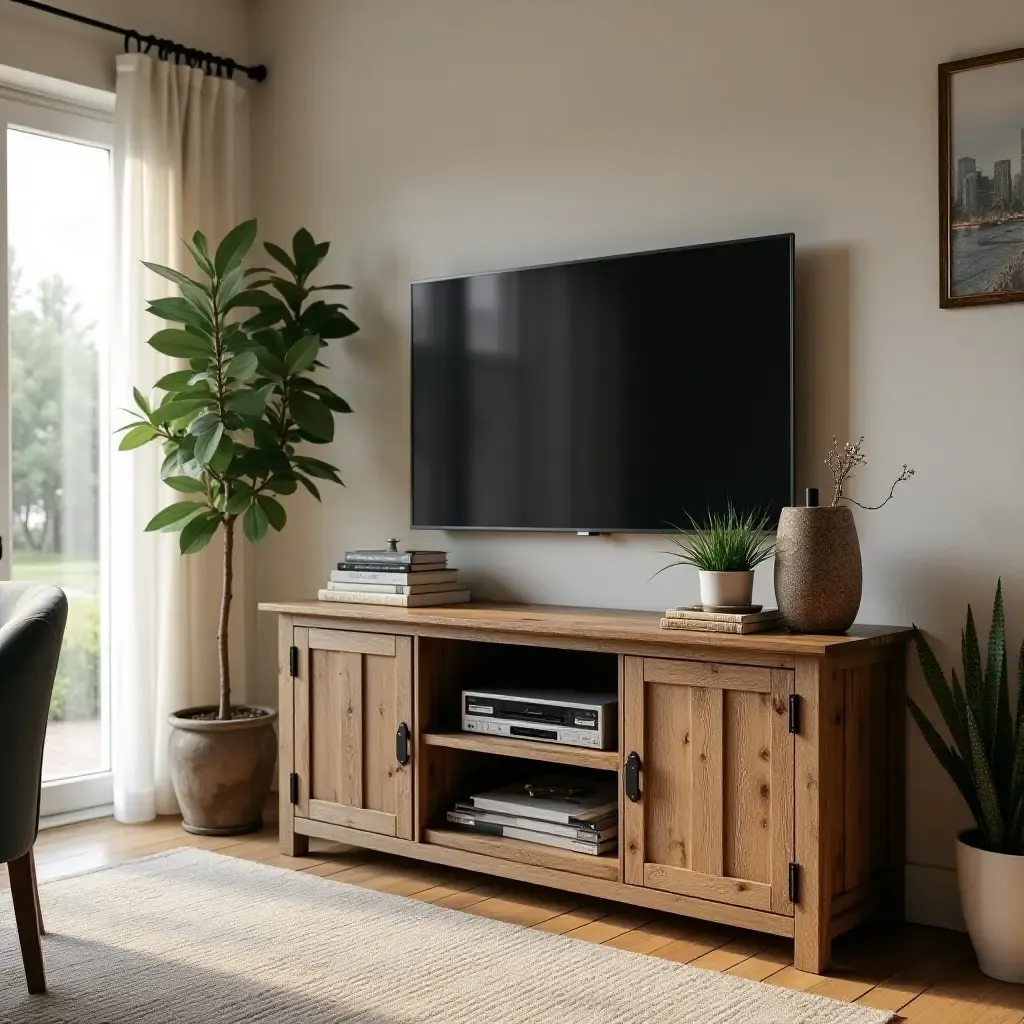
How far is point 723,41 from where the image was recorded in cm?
332

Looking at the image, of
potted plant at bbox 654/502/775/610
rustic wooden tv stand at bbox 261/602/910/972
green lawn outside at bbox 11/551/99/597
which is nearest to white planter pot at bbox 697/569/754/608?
potted plant at bbox 654/502/775/610

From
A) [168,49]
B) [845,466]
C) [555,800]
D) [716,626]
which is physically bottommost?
[555,800]

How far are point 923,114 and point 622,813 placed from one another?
5.78ft

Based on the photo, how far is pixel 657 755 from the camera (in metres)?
2.91

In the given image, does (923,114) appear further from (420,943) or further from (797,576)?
(420,943)

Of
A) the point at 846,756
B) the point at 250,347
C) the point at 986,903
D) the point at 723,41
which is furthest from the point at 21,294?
the point at 986,903

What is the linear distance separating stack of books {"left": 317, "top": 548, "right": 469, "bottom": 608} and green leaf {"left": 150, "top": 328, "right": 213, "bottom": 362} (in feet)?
2.42

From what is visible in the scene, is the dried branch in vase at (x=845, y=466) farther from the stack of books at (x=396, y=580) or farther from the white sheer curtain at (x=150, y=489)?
the white sheer curtain at (x=150, y=489)

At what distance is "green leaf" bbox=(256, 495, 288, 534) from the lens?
383cm

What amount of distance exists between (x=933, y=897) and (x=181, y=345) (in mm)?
2483

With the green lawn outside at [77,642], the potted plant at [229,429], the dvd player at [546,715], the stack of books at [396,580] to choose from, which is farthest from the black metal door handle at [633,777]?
the green lawn outside at [77,642]

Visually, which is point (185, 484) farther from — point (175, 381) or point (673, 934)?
point (673, 934)

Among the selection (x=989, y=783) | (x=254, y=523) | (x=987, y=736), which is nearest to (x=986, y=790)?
(x=989, y=783)

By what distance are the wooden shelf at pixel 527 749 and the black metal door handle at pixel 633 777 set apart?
0.17ft
